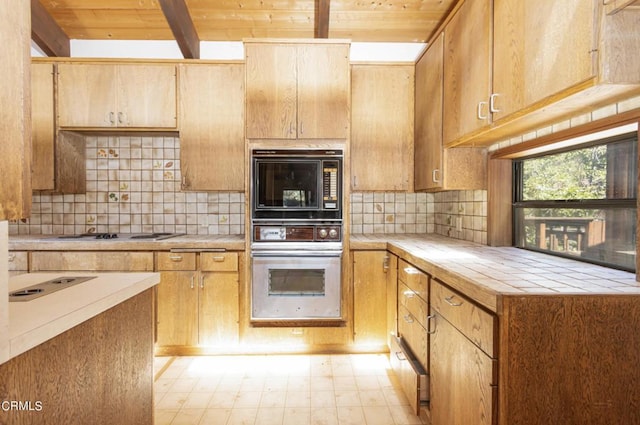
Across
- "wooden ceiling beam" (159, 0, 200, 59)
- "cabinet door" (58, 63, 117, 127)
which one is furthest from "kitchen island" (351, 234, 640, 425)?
"cabinet door" (58, 63, 117, 127)

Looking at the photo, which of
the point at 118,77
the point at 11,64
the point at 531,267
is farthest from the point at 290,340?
the point at 118,77

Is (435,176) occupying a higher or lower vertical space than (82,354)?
higher

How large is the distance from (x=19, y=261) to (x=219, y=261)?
144cm

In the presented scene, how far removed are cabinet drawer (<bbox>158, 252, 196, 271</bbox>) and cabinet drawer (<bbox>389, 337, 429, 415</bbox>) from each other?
1525 mm

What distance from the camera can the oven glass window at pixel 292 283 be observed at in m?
2.43

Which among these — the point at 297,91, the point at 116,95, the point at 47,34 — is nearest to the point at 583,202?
the point at 297,91

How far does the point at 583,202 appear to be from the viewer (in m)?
1.56

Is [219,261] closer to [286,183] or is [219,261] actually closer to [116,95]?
[286,183]

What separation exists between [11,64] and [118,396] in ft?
3.25

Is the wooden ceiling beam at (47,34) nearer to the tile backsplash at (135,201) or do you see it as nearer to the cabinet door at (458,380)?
the tile backsplash at (135,201)

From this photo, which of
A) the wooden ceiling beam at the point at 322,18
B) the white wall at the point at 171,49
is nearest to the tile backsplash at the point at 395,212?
the white wall at the point at 171,49

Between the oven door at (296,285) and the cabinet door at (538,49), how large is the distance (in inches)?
57.8

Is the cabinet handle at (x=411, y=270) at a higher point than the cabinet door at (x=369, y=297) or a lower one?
higher

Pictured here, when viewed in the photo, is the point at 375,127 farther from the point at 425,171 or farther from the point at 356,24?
the point at 356,24
